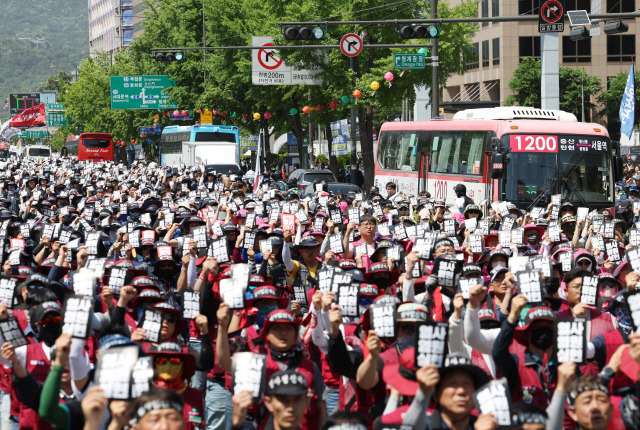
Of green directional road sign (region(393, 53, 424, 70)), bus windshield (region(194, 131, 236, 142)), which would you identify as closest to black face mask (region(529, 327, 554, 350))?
green directional road sign (region(393, 53, 424, 70))

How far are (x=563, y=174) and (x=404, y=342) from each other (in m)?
15.6

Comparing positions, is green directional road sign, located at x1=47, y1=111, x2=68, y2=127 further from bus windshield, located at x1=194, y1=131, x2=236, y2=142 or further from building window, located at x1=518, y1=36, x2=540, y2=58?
bus windshield, located at x1=194, y1=131, x2=236, y2=142

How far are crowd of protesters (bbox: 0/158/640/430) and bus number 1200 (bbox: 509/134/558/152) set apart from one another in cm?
952

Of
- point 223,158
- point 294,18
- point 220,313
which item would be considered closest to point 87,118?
point 223,158

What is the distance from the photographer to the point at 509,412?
523 centimetres

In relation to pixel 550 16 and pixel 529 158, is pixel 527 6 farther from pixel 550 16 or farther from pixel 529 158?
pixel 550 16

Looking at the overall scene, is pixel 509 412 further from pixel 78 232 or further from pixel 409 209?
pixel 409 209

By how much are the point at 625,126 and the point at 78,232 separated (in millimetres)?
15403

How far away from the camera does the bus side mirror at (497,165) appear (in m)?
21.0

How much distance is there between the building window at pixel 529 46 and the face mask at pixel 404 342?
224 ft

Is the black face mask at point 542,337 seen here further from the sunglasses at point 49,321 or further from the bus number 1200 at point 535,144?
the bus number 1200 at point 535,144

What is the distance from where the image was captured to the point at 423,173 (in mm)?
26797

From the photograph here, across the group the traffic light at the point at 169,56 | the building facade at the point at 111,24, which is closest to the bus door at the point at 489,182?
the traffic light at the point at 169,56

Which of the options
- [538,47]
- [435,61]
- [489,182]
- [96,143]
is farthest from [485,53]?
[489,182]
